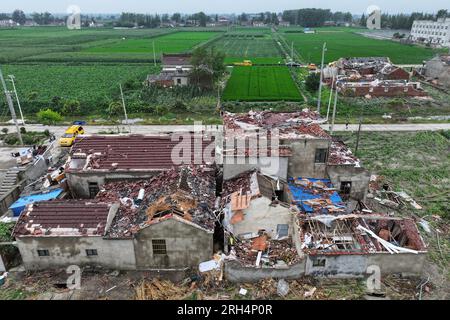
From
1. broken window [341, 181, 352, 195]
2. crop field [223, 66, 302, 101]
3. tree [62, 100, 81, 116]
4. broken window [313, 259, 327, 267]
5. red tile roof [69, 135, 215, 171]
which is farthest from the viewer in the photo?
crop field [223, 66, 302, 101]

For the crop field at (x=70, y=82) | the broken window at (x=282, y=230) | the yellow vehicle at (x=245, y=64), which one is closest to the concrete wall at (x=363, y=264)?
the broken window at (x=282, y=230)

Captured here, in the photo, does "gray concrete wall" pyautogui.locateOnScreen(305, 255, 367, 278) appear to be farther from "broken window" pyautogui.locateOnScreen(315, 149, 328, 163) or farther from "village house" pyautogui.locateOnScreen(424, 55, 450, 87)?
"village house" pyautogui.locateOnScreen(424, 55, 450, 87)

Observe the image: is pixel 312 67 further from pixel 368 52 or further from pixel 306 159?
pixel 306 159

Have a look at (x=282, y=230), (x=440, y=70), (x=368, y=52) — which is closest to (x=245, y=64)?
(x=440, y=70)

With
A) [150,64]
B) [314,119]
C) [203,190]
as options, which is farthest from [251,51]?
[203,190]

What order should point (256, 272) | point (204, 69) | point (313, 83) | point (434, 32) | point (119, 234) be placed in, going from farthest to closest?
point (434, 32) → point (204, 69) → point (313, 83) → point (119, 234) → point (256, 272)

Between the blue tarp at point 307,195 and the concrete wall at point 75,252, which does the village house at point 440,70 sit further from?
the concrete wall at point 75,252

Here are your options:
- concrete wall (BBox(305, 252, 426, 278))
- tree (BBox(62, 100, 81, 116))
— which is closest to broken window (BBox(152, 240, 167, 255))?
concrete wall (BBox(305, 252, 426, 278))
